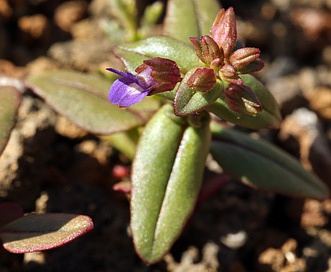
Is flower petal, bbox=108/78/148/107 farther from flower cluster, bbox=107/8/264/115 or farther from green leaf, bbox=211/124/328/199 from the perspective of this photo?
green leaf, bbox=211/124/328/199

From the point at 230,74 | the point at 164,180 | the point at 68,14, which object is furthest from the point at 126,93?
the point at 68,14

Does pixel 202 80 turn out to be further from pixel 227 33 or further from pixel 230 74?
pixel 227 33

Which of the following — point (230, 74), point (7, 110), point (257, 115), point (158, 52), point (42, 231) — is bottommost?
point (42, 231)

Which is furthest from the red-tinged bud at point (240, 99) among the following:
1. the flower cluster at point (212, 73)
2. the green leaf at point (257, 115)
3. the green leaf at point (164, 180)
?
the green leaf at point (164, 180)

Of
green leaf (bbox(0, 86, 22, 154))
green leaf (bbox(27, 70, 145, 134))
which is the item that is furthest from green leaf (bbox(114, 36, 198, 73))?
green leaf (bbox(0, 86, 22, 154))

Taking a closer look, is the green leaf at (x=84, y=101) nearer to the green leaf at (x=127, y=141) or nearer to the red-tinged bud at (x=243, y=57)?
the green leaf at (x=127, y=141)

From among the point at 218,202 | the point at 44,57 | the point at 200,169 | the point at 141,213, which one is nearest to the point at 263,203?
the point at 218,202

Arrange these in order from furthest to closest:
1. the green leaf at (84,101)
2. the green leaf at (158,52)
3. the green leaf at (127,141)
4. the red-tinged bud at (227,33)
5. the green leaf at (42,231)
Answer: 1. the green leaf at (127,141)
2. the green leaf at (84,101)
3. the green leaf at (158,52)
4. the red-tinged bud at (227,33)
5. the green leaf at (42,231)
